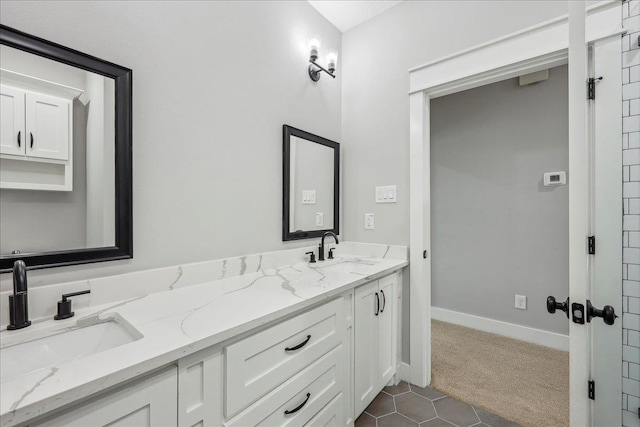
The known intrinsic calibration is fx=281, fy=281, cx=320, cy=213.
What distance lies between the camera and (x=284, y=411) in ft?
3.49

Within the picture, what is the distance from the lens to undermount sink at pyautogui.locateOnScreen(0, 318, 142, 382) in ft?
2.60

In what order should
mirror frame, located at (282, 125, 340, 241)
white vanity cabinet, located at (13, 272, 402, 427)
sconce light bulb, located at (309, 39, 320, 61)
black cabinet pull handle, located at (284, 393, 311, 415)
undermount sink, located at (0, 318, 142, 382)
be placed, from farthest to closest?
sconce light bulb, located at (309, 39, 320, 61)
mirror frame, located at (282, 125, 340, 241)
black cabinet pull handle, located at (284, 393, 311, 415)
undermount sink, located at (0, 318, 142, 382)
white vanity cabinet, located at (13, 272, 402, 427)

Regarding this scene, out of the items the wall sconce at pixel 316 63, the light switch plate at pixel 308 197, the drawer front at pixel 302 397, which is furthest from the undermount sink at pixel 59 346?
the wall sconce at pixel 316 63

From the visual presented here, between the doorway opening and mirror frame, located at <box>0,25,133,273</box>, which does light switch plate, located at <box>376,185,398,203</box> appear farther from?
mirror frame, located at <box>0,25,133,273</box>

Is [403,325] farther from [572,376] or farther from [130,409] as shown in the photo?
[130,409]

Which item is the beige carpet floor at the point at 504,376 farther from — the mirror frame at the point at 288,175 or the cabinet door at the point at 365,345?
the mirror frame at the point at 288,175

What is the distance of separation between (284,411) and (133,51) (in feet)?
5.20

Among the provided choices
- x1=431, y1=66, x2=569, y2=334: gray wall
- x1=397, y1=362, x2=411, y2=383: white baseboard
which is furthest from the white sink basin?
x1=431, y1=66, x2=569, y2=334: gray wall

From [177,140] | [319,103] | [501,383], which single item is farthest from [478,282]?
[177,140]

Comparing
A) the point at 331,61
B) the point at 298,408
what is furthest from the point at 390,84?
the point at 298,408

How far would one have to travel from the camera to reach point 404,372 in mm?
2010

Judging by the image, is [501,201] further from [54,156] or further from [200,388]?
[54,156]

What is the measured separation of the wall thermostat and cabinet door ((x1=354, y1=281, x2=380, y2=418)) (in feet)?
6.45

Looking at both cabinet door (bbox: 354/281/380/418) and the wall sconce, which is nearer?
cabinet door (bbox: 354/281/380/418)
